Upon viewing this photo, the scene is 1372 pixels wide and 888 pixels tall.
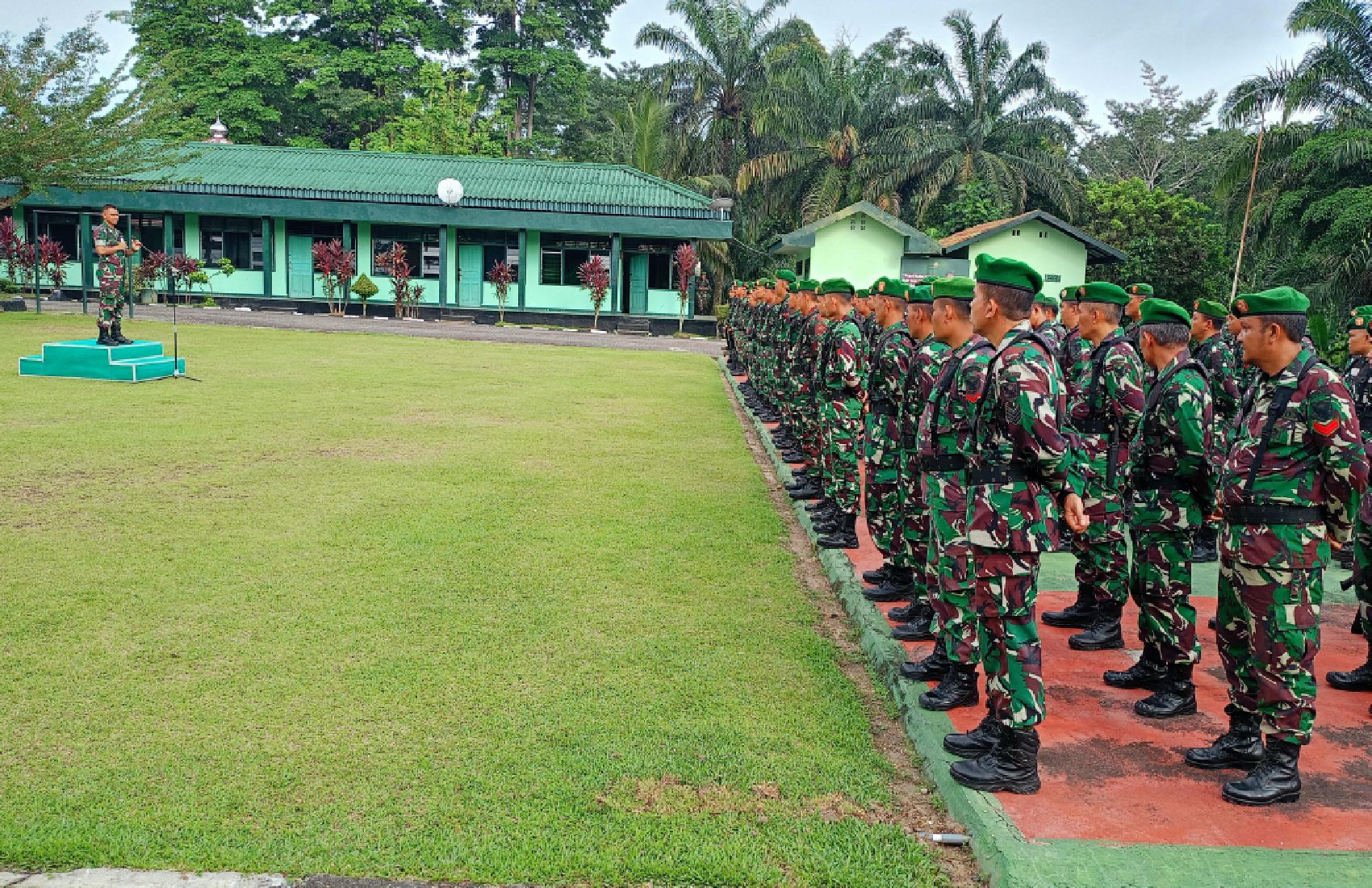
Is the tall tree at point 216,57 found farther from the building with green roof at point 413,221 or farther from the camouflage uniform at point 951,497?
the camouflage uniform at point 951,497

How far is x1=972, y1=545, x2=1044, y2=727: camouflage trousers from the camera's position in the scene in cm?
373

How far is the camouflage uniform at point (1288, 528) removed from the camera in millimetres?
3756

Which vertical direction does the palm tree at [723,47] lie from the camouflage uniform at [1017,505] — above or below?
above

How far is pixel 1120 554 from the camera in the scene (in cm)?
552

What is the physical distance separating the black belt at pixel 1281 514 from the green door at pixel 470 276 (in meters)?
28.0

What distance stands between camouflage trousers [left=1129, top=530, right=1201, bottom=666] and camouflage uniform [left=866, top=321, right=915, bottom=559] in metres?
1.58

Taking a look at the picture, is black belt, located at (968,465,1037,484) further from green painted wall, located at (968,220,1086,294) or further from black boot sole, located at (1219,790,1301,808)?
green painted wall, located at (968,220,1086,294)

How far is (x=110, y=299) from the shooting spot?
47.3 ft

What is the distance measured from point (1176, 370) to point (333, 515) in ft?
17.3

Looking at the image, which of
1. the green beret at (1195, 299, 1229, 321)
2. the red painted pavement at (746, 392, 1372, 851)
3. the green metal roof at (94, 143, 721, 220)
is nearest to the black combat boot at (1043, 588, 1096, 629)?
the red painted pavement at (746, 392, 1372, 851)

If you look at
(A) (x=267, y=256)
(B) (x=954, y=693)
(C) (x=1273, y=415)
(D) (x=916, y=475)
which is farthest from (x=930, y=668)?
(A) (x=267, y=256)

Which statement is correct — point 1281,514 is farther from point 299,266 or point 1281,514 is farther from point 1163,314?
point 299,266

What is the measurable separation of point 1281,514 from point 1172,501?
0.83m

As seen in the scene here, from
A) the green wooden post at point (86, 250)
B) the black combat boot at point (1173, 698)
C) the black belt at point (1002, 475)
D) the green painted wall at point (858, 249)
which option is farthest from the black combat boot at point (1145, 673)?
the green wooden post at point (86, 250)
